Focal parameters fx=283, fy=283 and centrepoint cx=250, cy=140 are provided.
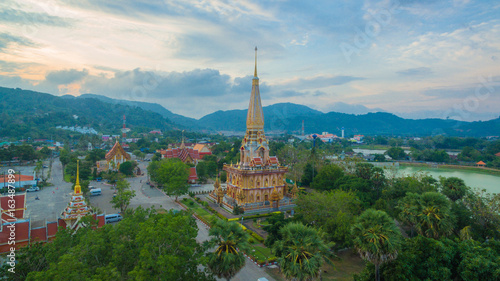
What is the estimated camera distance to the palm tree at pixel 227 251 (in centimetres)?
1284

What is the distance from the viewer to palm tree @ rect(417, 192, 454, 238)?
1775 cm

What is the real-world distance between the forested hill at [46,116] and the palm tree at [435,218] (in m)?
119

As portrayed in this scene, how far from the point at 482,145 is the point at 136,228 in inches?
4629

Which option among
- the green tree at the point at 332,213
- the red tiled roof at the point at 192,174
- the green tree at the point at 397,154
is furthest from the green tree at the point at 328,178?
the green tree at the point at 397,154

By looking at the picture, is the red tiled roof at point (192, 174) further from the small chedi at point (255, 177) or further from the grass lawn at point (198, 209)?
the grass lawn at point (198, 209)

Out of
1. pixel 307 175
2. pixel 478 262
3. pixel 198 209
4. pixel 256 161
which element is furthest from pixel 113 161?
pixel 478 262

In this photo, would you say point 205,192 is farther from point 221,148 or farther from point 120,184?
point 221,148

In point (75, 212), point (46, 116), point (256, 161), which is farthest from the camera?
point (46, 116)

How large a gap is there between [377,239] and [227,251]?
6821 mm

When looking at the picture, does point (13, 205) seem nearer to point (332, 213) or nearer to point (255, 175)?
point (255, 175)

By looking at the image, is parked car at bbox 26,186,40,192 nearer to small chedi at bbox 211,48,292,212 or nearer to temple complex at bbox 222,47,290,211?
small chedi at bbox 211,48,292,212

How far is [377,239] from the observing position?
12.8 m

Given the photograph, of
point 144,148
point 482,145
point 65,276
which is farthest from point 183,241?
point 482,145

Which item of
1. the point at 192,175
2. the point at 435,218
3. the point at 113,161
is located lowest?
the point at 192,175
